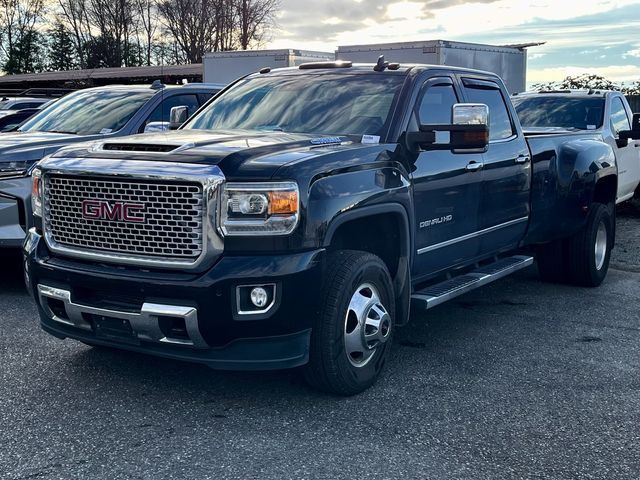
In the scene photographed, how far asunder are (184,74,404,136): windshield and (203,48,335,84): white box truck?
10791 millimetres

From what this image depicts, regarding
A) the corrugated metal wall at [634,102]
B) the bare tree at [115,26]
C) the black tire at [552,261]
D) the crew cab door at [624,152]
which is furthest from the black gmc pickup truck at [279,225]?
the bare tree at [115,26]

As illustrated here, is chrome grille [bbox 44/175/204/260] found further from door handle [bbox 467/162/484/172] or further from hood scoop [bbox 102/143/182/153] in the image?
door handle [bbox 467/162/484/172]

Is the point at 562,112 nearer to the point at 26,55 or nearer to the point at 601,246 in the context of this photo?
the point at 601,246

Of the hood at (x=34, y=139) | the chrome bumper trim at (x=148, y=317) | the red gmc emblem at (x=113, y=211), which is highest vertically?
the hood at (x=34, y=139)

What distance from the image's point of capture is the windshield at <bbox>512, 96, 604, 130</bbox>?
419 inches

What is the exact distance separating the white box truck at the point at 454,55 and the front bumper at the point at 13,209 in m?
9.65

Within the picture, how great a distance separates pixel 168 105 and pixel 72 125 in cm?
105

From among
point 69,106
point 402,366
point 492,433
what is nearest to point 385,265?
point 402,366

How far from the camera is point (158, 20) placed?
181 feet

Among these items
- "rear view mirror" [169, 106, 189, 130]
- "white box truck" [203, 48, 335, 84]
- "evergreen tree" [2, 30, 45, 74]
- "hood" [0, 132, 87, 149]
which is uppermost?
"evergreen tree" [2, 30, 45, 74]

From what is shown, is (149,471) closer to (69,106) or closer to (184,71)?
(69,106)

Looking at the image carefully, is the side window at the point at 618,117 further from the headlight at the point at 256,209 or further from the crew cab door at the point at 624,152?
the headlight at the point at 256,209

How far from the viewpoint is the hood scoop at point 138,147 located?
172 inches

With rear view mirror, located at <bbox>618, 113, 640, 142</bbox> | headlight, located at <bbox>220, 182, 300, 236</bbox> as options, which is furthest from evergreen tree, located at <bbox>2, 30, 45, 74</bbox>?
headlight, located at <bbox>220, 182, 300, 236</bbox>
